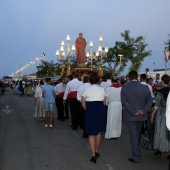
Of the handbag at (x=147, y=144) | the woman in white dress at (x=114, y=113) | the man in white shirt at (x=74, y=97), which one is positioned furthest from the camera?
the man in white shirt at (x=74, y=97)

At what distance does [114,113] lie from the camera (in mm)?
10789

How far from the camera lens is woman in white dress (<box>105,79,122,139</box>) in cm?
1062

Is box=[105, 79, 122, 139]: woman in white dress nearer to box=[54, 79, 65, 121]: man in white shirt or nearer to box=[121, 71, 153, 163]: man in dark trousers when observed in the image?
box=[121, 71, 153, 163]: man in dark trousers

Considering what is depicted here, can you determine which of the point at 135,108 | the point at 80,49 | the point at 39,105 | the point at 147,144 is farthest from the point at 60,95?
the point at 80,49

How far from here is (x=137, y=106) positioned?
762 cm

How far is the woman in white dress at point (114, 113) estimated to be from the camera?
418 inches

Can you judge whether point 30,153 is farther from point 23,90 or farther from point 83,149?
point 23,90

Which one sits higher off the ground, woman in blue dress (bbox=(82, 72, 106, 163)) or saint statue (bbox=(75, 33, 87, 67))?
saint statue (bbox=(75, 33, 87, 67))

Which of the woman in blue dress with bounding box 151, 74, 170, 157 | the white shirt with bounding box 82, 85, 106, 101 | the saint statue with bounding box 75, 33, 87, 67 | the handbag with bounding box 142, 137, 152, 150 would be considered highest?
the saint statue with bounding box 75, 33, 87, 67

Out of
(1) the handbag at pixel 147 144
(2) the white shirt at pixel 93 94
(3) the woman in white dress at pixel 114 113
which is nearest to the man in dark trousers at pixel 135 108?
(1) the handbag at pixel 147 144

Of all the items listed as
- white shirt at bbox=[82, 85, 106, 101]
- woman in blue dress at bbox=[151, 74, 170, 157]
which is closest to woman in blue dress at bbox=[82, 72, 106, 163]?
white shirt at bbox=[82, 85, 106, 101]

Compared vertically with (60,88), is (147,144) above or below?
below

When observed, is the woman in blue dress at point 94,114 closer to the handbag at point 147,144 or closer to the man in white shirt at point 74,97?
the handbag at point 147,144

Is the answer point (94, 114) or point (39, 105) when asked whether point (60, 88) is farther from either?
point (94, 114)
